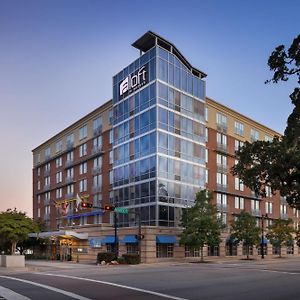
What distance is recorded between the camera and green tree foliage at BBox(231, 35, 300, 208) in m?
13.3

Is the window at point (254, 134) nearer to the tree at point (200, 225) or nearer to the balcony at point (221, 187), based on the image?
the balcony at point (221, 187)

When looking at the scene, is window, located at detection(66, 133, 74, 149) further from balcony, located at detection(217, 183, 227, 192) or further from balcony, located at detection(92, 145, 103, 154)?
balcony, located at detection(217, 183, 227, 192)

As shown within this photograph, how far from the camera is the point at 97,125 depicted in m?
74.4

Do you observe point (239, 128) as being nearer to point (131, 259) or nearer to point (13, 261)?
point (131, 259)

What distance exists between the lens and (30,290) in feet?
72.3

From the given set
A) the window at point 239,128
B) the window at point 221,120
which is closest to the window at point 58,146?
the window at point 221,120

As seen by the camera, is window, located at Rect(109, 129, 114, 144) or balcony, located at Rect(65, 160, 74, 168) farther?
balcony, located at Rect(65, 160, 74, 168)

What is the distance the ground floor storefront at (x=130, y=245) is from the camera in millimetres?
57062

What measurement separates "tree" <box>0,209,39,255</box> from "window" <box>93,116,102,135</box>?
79.0 ft

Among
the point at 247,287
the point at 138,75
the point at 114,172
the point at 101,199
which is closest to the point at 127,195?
the point at 114,172

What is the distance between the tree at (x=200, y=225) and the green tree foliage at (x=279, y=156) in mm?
38221

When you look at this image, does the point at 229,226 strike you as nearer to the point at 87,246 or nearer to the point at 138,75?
the point at 87,246

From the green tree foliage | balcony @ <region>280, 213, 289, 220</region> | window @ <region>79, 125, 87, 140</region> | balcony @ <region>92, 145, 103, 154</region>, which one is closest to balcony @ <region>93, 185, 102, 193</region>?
balcony @ <region>92, 145, 103, 154</region>

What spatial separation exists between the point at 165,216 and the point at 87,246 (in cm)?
1432
